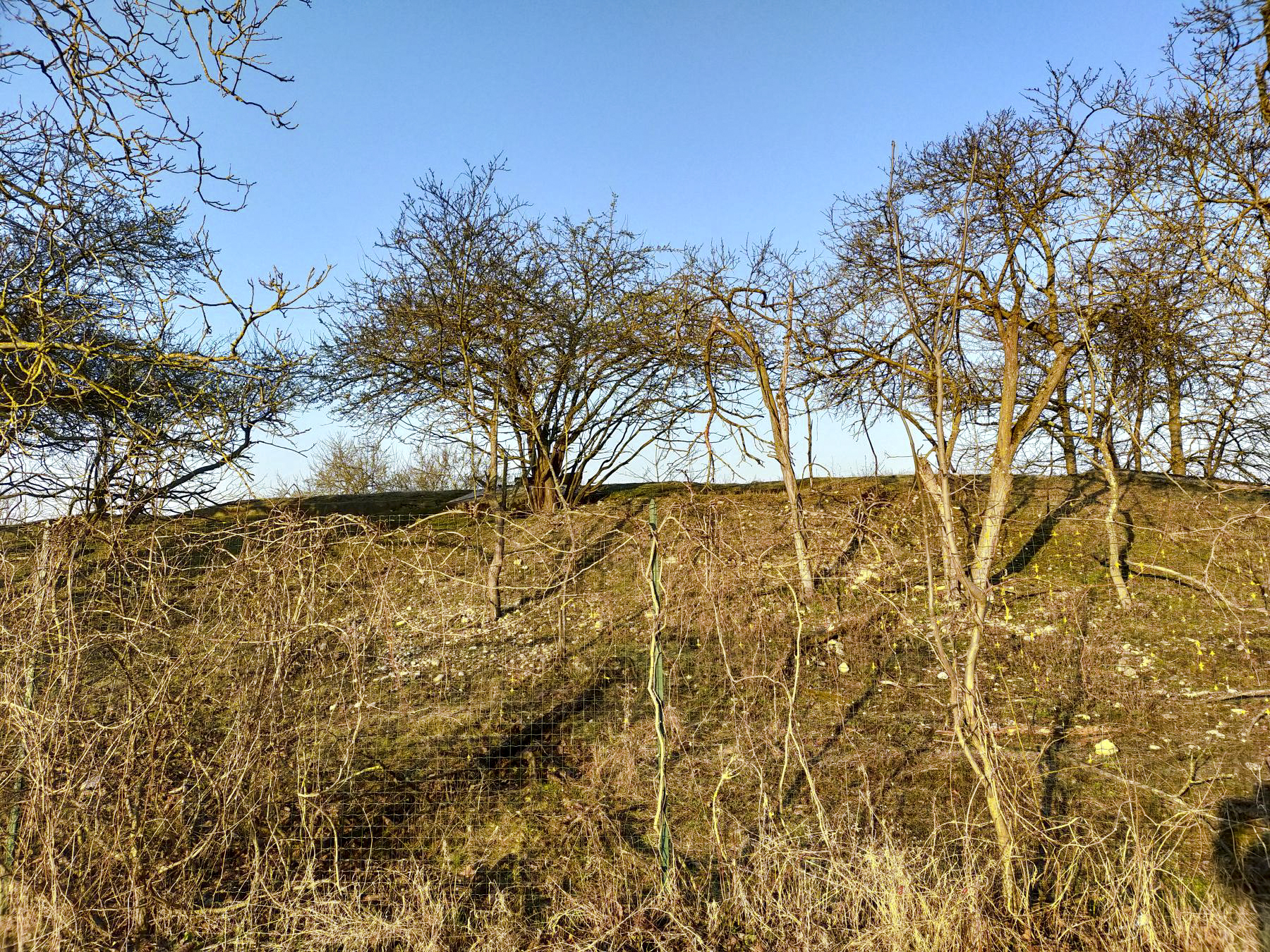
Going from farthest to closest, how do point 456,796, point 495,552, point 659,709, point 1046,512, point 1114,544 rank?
point 1046,512 → point 1114,544 → point 495,552 → point 456,796 → point 659,709

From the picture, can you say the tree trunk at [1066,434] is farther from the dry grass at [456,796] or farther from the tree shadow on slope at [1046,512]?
the dry grass at [456,796]

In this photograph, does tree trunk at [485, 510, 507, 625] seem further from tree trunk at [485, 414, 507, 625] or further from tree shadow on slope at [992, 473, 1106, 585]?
tree shadow on slope at [992, 473, 1106, 585]

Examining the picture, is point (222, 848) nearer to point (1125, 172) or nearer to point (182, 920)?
point (182, 920)

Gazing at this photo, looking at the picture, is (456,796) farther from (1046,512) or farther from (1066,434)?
(1046,512)

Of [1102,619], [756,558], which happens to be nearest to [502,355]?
[756,558]

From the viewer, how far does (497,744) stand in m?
6.81

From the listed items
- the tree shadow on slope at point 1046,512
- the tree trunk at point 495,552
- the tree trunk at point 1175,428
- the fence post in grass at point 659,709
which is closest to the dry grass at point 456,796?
the fence post in grass at point 659,709

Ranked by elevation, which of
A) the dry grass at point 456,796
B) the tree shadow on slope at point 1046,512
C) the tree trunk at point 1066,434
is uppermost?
the tree trunk at point 1066,434

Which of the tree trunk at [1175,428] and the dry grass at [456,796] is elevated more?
the tree trunk at [1175,428]

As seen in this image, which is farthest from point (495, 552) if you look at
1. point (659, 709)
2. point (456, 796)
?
point (659, 709)

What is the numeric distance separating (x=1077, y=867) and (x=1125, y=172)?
294 inches

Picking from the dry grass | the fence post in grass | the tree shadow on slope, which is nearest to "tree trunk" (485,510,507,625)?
the dry grass

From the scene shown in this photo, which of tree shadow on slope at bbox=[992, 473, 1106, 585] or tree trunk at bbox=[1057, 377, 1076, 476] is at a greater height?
tree trunk at bbox=[1057, 377, 1076, 476]

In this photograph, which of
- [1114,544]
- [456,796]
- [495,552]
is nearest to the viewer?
[456,796]
